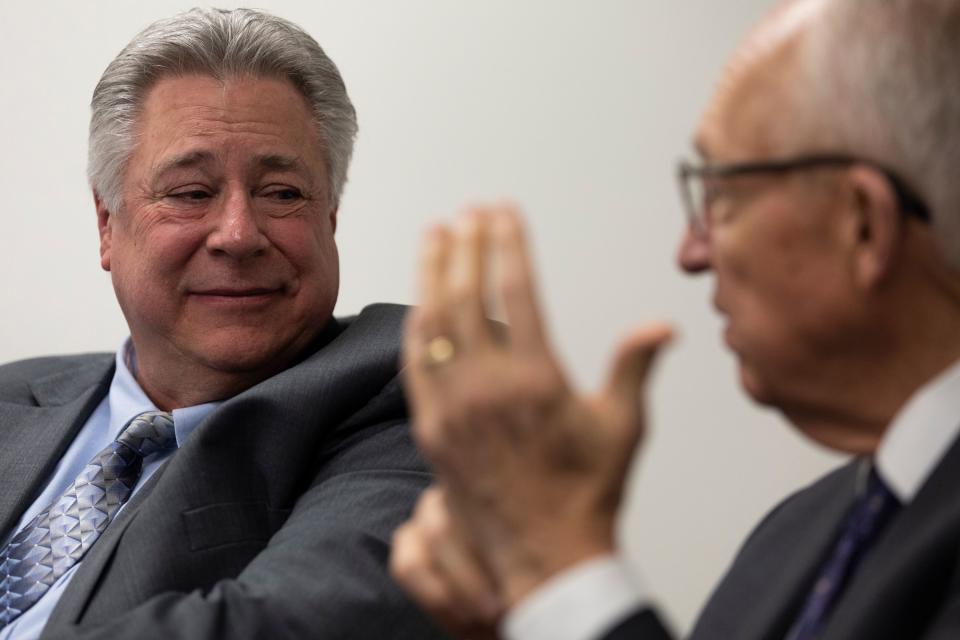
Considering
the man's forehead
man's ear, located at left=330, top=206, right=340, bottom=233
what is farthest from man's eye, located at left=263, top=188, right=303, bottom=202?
the man's forehead

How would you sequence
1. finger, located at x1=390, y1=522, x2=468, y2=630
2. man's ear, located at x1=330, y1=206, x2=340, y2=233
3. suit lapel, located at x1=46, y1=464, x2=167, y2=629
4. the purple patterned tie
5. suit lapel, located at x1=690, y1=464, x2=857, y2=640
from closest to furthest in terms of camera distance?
1. finger, located at x1=390, y1=522, x2=468, y2=630
2. the purple patterned tie
3. suit lapel, located at x1=690, y1=464, x2=857, y2=640
4. suit lapel, located at x1=46, y1=464, x2=167, y2=629
5. man's ear, located at x1=330, y1=206, x2=340, y2=233

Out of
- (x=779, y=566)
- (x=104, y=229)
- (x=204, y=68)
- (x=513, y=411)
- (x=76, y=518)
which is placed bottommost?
(x=76, y=518)

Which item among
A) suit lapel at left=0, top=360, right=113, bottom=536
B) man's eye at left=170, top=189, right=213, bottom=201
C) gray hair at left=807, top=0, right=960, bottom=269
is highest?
gray hair at left=807, top=0, right=960, bottom=269

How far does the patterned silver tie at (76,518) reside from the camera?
186cm

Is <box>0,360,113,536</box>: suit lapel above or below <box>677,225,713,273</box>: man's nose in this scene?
below

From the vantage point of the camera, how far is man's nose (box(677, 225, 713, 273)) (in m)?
1.18

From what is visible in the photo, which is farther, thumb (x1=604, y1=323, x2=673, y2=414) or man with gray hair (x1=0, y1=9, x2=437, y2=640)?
man with gray hair (x1=0, y1=9, x2=437, y2=640)

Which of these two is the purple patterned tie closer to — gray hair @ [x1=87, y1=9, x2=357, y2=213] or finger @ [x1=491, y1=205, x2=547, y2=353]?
finger @ [x1=491, y1=205, x2=547, y2=353]

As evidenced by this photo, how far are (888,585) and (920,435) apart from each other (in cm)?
13

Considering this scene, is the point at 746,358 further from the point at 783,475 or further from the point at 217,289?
the point at 783,475

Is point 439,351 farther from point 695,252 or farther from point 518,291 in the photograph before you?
point 695,252

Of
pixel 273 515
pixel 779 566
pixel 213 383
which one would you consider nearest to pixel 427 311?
pixel 779 566

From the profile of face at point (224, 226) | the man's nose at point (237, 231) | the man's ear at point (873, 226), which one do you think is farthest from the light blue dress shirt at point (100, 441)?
the man's ear at point (873, 226)

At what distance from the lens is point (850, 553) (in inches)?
45.1
